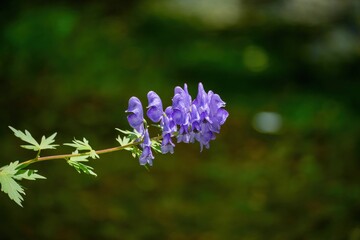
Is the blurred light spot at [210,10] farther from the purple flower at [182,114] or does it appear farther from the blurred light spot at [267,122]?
the purple flower at [182,114]

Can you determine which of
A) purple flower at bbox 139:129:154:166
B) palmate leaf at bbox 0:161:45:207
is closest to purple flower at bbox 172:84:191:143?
purple flower at bbox 139:129:154:166

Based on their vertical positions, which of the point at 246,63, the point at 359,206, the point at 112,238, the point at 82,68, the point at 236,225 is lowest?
the point at 112,238

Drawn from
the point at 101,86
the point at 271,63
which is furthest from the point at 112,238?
the point at 271,63

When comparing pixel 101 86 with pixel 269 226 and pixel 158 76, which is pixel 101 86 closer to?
pixel 158 76

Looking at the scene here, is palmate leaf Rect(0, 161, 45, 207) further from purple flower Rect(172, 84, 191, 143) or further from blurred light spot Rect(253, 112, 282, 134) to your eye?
blurred light spot Rect(253, 112, 282, 134)

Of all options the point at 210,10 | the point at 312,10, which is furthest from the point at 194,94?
the point at 312,10

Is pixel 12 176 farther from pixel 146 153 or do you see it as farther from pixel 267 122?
pixel 267 122
